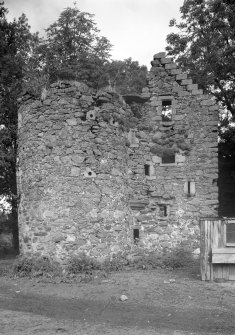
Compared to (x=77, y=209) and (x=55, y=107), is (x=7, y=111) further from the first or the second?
(x=77, y=209)

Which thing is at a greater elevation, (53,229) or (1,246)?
(53,229)

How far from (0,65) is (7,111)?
2080mm

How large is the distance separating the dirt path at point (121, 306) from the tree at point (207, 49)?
38.3ft

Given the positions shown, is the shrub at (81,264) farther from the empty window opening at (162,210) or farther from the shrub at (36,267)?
the empty window opening at (162,210)

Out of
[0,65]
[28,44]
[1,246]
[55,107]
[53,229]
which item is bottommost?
[1,246]

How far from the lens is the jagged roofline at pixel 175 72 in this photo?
14297mm

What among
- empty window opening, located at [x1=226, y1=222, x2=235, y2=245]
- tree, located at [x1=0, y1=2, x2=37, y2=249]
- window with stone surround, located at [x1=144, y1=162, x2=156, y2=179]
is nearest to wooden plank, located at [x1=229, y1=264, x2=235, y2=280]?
empty window opening, located at [x1=226, y1=222, x2=235, y2=245]

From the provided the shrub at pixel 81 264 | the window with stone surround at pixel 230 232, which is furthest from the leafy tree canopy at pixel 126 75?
the window with stone surround at pixel 230 232

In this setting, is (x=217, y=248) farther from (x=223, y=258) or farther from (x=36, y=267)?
(x=36, y=267)

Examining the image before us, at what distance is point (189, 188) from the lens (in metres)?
13.9

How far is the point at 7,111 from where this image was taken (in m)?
18.7

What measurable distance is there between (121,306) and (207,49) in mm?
15656

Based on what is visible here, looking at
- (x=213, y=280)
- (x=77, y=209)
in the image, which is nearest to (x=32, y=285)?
(x=77, y=209)

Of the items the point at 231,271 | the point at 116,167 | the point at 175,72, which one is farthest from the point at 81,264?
the point at 175,72
